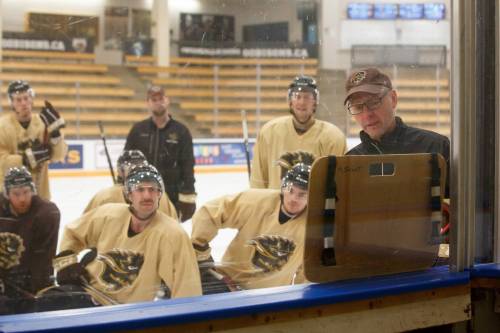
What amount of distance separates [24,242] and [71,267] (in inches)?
9.4

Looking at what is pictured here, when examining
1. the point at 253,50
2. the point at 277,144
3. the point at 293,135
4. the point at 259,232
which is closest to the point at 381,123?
the point at 259,232

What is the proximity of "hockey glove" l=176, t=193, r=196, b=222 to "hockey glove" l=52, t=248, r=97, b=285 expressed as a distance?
1.56 feet

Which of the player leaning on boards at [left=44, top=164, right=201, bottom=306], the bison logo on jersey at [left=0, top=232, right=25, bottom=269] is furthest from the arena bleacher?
the bison logo on jersey at [left=0, top=232, right=25, bottom=269]

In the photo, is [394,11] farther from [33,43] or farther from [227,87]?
[33,43]

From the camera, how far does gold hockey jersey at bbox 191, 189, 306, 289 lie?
66.8 inches

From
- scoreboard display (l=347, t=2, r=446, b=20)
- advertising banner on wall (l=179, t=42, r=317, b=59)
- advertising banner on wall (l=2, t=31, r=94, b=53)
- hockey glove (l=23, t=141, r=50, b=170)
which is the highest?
advertising banner on wall (l=2, t=31, r=94, b=53)

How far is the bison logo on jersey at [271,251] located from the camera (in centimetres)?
182

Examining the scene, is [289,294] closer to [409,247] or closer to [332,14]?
[409,247]

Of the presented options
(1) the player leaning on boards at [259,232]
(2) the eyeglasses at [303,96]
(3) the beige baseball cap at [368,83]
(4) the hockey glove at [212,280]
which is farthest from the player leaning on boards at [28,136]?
(3) the beige baseball cap at [368,83]

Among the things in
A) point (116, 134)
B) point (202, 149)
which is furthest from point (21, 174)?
point (202, 149)

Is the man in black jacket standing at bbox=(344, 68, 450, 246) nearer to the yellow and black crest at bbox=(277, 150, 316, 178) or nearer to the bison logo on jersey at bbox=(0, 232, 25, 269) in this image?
the yellow and black crest at bbox=(277, 150, 316, 178)

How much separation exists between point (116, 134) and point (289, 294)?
3.33 m

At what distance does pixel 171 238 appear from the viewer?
72.9 inches

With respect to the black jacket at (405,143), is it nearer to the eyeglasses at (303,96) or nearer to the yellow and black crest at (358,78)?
the yellow and black crest at (358,78)
